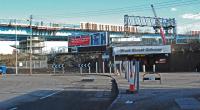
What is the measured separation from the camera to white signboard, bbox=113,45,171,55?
65.3 metres

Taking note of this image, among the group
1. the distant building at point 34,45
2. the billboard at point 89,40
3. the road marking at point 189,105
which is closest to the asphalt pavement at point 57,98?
the road marking at point 189,105

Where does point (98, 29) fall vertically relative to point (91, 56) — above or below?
above

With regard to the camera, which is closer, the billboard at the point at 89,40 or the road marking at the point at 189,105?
the road marking at the point at 189,105

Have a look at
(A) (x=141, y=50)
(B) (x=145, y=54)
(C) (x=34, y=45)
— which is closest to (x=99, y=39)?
(A) (x=141, y=50)

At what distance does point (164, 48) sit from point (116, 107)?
4957 cm

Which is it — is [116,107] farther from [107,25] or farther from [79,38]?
[107,25]

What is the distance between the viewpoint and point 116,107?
16.6 meters

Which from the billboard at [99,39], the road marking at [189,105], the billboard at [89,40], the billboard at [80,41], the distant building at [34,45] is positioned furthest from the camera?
the distant building at [34,45]

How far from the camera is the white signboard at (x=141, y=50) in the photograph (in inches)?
2571

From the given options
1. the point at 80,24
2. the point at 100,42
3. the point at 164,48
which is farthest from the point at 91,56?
the point at 80,24

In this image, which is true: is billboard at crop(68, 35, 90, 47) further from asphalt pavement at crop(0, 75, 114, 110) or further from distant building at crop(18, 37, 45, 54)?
asphalt pavement at crop(0, 75, 114, 110)

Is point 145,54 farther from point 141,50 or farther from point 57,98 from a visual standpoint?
point 57,98

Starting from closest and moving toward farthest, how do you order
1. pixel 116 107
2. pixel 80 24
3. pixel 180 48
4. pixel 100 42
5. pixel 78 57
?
pixel 116 107
pixel 180 48
pixel 100 42
pixel 78 57
pixel 80 24

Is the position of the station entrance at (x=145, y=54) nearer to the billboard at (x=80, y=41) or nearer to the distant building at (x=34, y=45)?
the billboard at (x=80, y=41)
